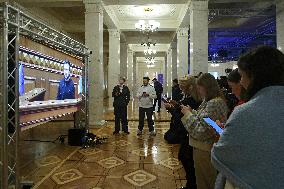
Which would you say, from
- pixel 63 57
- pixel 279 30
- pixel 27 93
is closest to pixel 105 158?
pixel 27 93

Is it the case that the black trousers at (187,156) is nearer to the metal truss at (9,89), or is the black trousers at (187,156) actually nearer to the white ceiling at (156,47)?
the metal truss at (9,89)

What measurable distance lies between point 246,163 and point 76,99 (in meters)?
5.97

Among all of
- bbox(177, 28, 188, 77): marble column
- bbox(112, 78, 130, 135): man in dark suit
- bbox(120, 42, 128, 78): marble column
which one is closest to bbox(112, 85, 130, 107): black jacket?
bbox(112, 78, 130, 135): man in dark suit

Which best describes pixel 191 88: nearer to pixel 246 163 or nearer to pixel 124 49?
pixel 246 163

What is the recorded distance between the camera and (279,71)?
1.13 meters

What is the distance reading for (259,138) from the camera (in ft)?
3.39

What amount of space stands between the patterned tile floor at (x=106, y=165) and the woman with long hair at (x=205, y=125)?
1.28 metres

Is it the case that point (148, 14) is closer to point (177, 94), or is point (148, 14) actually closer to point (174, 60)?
point (177, 94)

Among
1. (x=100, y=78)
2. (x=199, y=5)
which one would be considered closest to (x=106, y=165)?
(x=100, y=78)

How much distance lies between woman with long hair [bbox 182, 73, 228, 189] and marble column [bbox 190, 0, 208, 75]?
646 centimetres

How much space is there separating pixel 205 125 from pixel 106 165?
9.39 ft

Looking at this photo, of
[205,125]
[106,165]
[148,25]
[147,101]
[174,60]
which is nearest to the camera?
[205,125]

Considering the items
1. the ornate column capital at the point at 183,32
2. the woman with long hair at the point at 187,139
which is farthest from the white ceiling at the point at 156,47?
the woman with long hair at the point at 187,139

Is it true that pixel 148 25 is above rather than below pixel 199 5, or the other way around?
above
